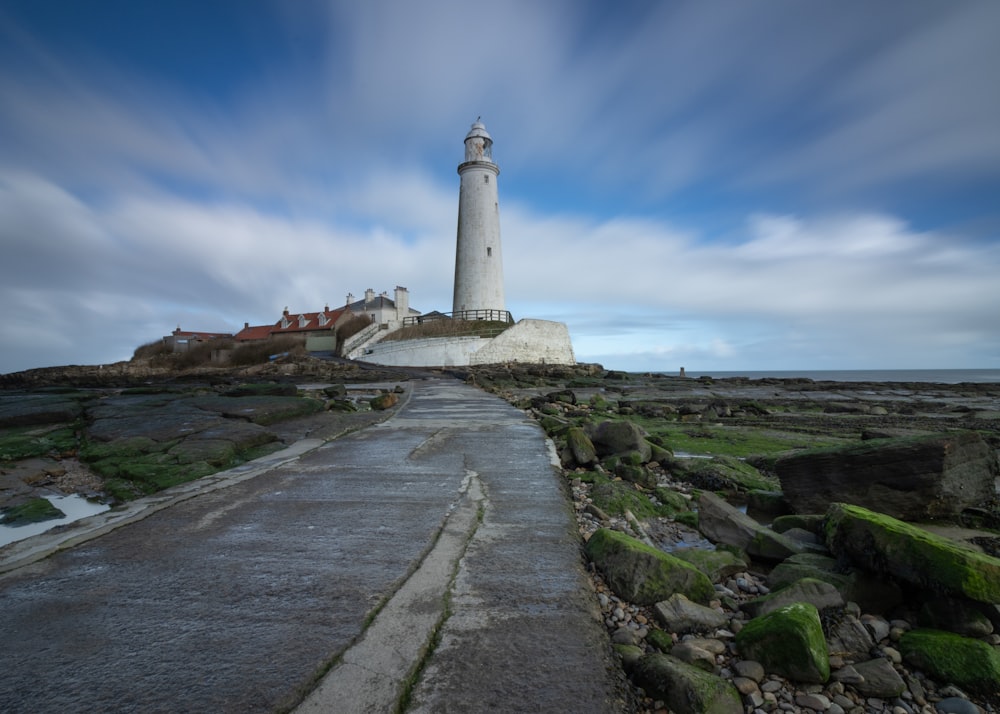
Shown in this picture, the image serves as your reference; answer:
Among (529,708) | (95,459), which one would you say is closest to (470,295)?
(95,459)

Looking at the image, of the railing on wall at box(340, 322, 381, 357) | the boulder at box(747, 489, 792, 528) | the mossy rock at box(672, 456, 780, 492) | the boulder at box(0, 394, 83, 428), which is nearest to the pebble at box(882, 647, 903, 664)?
the boulder at box(747, 489, 792, 528)

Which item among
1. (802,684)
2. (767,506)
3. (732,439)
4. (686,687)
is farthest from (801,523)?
(732,439)

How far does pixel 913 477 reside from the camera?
15.0 ft

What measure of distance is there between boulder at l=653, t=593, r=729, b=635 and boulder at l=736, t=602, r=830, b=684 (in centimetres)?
18

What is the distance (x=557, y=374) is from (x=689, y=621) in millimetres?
27958

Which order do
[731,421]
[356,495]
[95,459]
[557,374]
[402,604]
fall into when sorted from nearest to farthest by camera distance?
[402,604], [356,495], [95,459], [731,421], [557,374]

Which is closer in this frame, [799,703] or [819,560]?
[799,703]

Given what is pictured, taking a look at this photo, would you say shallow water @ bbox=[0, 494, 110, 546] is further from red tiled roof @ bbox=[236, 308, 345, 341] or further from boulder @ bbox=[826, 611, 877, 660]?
red tiled roof @ bbox=[236, 308, 345, 341]

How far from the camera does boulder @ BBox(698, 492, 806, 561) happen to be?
3691mm

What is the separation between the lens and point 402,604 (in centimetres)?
262

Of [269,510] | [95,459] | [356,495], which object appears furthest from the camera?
[95,459]

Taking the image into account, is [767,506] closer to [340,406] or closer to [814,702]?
[814,702]

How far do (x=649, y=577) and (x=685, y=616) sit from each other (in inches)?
11.7

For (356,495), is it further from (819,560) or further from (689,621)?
(819,560)
